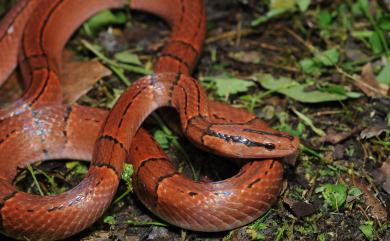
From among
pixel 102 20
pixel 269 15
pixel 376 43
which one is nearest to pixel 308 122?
pixel 376 43

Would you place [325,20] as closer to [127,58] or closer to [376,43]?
[376,43]

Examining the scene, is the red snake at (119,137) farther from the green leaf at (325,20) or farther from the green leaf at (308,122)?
the green leaf at (325,20)

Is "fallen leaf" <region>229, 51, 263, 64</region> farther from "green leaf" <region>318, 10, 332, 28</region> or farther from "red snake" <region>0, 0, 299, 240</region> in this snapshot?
"green leaf" <region>318, 10, 332, 28</region>

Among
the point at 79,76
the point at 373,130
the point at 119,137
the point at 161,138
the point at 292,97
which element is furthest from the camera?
the point at 79,76

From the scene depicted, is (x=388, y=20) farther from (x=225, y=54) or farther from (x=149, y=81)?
(x=149, y=81)

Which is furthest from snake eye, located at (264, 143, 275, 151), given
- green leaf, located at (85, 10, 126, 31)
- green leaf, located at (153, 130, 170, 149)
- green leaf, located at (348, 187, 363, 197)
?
green leaf, located at (85, 10, 126, 31)

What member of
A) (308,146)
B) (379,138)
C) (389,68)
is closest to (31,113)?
(308,146)
